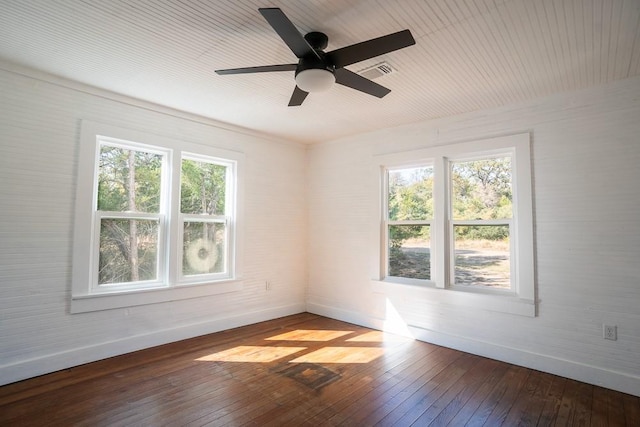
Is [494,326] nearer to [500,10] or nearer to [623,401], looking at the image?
[623,401]

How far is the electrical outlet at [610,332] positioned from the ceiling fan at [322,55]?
288 centimetres

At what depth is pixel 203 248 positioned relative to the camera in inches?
167

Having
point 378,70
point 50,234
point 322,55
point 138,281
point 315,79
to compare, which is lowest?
point 138,281

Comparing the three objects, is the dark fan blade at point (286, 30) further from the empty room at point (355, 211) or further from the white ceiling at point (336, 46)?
the white ceiling at point (336, 46)

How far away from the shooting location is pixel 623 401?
2.63 meters

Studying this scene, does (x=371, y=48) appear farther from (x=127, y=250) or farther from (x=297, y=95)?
(x=127, y=250)

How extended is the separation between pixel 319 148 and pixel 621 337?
423 cm

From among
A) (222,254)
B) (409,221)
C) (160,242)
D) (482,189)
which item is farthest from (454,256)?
(160,242)

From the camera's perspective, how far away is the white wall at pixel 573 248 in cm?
285

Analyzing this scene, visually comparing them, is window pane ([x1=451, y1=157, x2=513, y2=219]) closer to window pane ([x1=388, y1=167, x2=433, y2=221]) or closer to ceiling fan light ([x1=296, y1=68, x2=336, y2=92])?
window pane ([x1=388, y1=167, x2=433, y2=221])

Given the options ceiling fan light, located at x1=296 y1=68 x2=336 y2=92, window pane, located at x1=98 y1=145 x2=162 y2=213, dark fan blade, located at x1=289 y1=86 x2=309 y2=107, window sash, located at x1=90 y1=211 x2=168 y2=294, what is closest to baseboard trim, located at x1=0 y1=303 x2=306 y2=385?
window sash, located at x1=90 y1=211 x2=168 y2=294

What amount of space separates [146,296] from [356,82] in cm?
315

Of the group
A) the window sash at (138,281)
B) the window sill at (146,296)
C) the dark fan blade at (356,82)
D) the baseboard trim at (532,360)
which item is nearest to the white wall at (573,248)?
the baseboard trim at (532,360)

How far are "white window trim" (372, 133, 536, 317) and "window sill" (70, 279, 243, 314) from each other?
2.07 m
